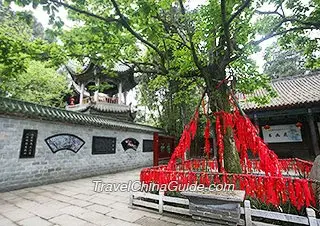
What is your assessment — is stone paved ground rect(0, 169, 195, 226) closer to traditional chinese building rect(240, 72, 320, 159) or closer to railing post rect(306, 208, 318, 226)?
railing post rect(306, 208, 318, 226)

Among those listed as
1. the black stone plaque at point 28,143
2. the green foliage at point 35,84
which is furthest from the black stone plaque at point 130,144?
the green foliage at point 35,84

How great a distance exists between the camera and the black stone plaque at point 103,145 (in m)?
9.88

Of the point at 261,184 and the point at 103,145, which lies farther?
the point at 103,145

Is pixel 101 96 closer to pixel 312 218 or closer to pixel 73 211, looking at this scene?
pixel 73 211

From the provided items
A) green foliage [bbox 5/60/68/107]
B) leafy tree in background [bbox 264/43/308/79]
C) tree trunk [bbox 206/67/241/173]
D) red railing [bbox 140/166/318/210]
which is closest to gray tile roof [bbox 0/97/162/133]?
red railing [bbox 140/166/318/210]

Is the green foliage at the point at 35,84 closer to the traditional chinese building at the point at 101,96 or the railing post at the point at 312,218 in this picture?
the traditional chinese building at the point at 101,96

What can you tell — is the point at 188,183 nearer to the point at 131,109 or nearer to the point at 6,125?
the point at 6,125

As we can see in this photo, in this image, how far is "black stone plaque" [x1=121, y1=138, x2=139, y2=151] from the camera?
39.4 ft

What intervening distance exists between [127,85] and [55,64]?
10834mm

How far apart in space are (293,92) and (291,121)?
7.97 feet

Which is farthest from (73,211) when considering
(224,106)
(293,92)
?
(293,92)

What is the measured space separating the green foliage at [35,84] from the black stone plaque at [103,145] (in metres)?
6.11

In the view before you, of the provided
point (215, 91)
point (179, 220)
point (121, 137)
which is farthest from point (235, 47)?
point (121, 137)

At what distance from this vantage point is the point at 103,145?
10445 mm
